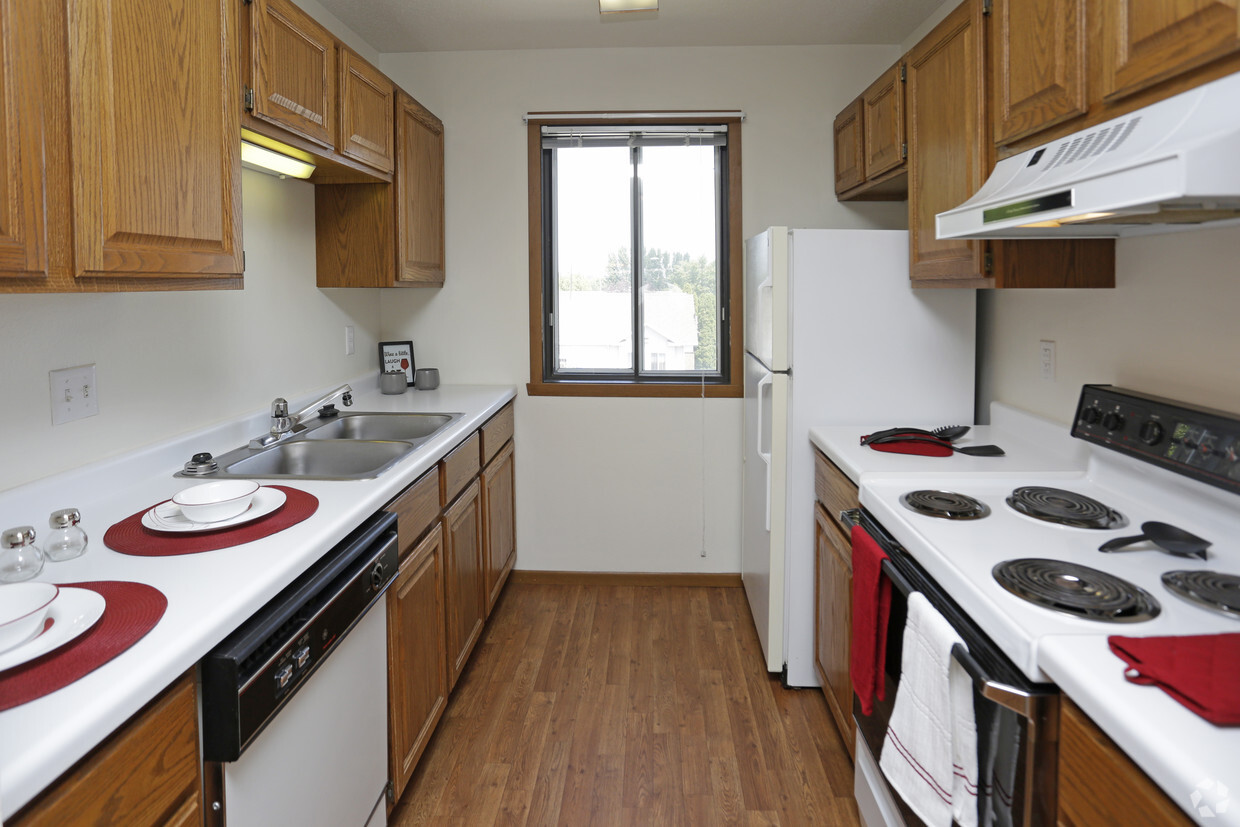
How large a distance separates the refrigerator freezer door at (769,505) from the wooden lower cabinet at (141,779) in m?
2.00

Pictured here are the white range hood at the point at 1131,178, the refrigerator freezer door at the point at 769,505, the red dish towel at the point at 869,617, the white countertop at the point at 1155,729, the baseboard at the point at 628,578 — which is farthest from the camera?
the baseboard at the point at 628,578

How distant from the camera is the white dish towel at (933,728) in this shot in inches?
50.1

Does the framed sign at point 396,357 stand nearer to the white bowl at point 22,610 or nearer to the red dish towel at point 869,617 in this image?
the red dish towel at point 869,617

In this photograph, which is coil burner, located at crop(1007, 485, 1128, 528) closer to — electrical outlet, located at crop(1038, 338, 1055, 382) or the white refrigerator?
electrical outlet, located at crop(1038, 338, 1055, 382)

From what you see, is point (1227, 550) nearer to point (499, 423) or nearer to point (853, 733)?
point (853, 733)

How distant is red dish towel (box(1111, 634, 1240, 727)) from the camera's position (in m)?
0.89

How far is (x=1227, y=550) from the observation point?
144 centimetres

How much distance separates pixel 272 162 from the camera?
2297mm

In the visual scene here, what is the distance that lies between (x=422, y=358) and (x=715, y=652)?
192 centimetres

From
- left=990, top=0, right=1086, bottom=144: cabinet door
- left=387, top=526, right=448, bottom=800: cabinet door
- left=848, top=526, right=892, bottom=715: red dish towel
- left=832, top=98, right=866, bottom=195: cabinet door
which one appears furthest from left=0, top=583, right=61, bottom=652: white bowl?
left=832, top=98, right=866, bottom=195: cabinet door

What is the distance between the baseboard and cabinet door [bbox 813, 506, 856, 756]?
1.08 meters

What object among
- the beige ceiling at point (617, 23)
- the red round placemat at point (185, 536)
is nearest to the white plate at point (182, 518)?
the red round placemat at point (185, 536)

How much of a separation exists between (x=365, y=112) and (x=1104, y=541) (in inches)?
97.0

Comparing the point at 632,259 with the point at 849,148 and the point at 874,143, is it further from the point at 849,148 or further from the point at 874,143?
the point at 874,143
